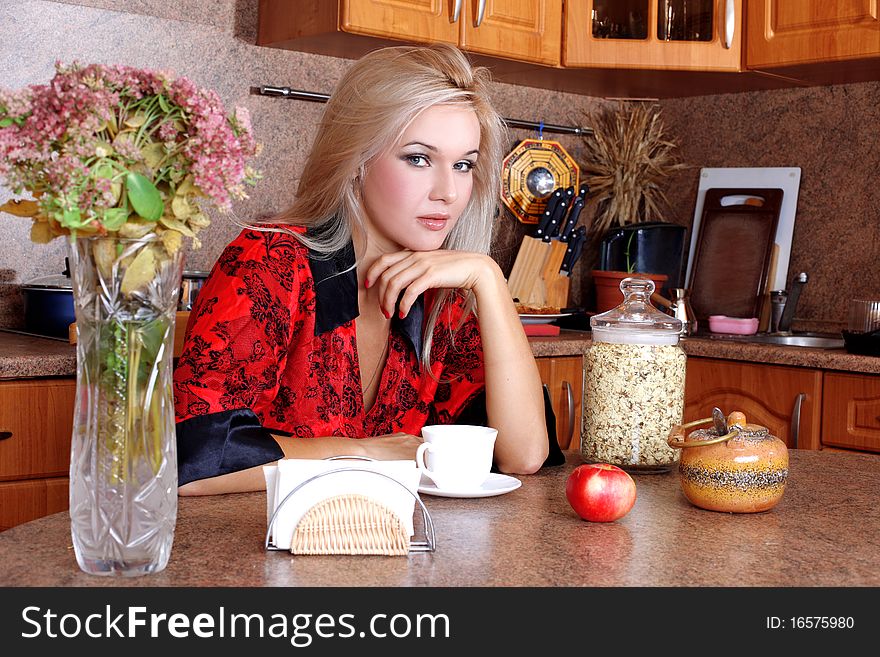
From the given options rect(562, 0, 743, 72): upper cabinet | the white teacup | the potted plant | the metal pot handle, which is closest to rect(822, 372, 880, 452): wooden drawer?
the potted plant

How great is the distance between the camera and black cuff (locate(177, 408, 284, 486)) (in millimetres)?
1213

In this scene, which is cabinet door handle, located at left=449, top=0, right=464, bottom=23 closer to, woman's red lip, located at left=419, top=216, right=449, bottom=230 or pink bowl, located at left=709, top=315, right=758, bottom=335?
pink bowl, located at left=709, top=315, right=758, bottom=335

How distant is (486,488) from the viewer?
123cm

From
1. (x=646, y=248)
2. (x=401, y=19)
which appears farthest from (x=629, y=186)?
(x=401, y=19)

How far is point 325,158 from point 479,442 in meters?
0.70

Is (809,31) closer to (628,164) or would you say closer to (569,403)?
(628,164)

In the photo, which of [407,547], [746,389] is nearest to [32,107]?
[407,547]

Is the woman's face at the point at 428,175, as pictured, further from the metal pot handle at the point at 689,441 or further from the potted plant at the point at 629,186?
the potted plant at the point at 629,186

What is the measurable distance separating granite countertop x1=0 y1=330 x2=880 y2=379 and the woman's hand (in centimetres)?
66

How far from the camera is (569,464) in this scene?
147cm

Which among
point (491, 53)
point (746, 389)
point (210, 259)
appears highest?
point (491, 53)

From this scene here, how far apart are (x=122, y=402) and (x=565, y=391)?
2047 millimetres

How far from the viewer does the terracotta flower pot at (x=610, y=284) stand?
3213mm
